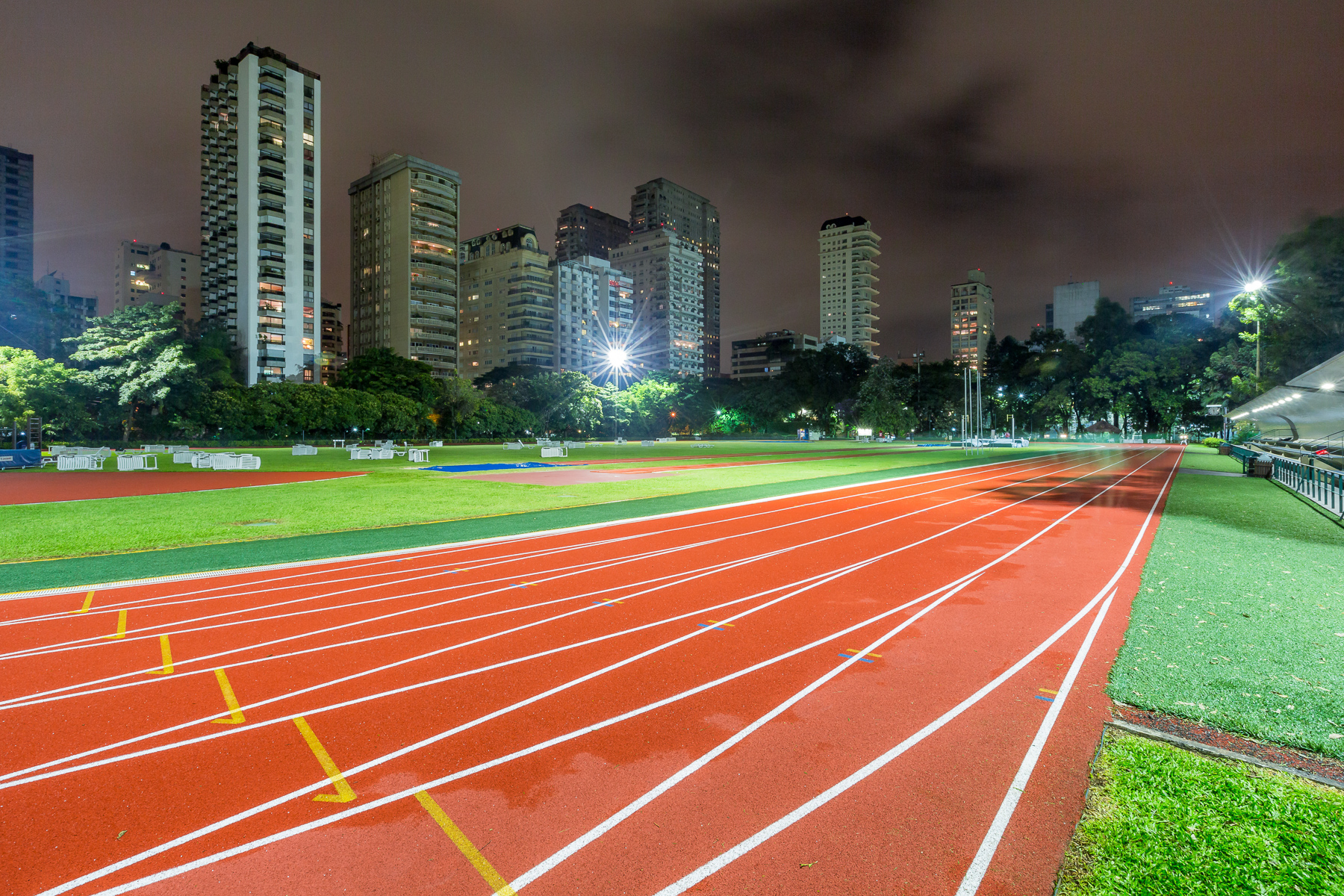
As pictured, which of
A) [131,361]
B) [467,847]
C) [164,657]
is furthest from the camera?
[131,361]

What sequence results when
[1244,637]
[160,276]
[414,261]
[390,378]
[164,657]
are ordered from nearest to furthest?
[164,657]
[1244,637]
[390,378]
[414,261]
[160,276]

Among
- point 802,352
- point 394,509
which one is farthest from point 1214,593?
point 802,352

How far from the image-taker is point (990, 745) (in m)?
3.79

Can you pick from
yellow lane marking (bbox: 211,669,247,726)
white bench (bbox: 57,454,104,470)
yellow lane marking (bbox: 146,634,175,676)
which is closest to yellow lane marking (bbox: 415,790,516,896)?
yellow lane marking (bbox: 211,669,247,726)

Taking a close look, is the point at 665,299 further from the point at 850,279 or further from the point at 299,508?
the point at 299,508

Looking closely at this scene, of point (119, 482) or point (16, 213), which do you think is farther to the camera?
point (16, 213)

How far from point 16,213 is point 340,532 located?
8120 inches

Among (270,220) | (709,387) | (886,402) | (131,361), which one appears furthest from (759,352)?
(131,361)

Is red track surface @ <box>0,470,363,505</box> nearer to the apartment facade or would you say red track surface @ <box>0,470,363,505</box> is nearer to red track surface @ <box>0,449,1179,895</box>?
red track surface @ <box>0,449,1179,895</box>

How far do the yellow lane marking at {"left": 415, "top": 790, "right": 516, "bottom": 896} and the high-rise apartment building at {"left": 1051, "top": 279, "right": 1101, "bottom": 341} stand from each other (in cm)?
20184

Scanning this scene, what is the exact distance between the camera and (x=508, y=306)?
13212 cm

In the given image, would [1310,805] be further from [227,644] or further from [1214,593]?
[227,644]

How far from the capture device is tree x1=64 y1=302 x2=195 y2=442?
42844 mm

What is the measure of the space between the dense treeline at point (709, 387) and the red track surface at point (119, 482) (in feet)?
69.3
